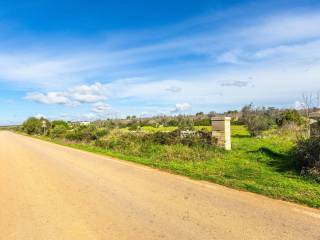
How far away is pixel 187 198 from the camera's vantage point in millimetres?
7348

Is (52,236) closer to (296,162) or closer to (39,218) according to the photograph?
(39,218)

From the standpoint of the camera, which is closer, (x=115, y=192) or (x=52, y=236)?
(x=52, y=236)

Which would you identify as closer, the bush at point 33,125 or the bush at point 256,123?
the bush at point 256,123

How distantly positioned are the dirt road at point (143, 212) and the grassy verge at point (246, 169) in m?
0.54

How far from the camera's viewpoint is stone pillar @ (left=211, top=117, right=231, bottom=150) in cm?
1523

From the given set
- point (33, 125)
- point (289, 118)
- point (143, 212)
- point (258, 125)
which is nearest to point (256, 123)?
point (258, 125)

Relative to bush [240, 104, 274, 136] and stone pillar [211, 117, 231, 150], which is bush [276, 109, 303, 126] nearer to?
bush [240, 104, 274, 136]

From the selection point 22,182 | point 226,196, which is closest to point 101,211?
point 226,196

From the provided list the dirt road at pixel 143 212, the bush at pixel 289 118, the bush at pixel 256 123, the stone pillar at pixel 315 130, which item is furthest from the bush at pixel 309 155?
the bush at pixel 289 118

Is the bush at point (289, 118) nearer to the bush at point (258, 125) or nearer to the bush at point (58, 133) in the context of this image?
the bush at point (258, 125)

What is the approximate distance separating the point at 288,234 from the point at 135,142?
15231mm

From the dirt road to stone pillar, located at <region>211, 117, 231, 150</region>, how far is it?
233 inches

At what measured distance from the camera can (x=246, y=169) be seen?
1077 centimetres

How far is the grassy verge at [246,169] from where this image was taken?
7668mm
